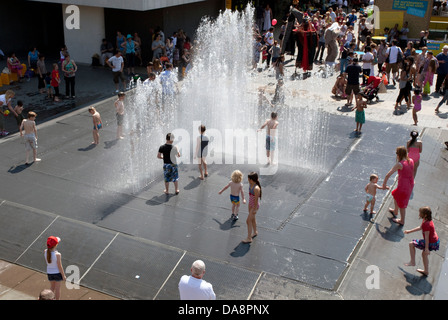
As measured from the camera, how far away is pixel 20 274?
29.0 feet

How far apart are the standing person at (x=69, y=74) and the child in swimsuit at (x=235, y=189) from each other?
9.92 m

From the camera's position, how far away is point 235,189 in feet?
31.4

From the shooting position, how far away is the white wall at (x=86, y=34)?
22.0 m

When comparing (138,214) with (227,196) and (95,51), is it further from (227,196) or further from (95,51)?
(95,51)

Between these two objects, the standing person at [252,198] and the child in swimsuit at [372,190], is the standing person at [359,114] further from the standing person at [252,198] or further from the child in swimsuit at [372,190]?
the standing person at [252,198]

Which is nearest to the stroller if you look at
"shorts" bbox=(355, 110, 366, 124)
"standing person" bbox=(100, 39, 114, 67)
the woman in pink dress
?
"shorts" bbox=(355, 110, 366, 124)

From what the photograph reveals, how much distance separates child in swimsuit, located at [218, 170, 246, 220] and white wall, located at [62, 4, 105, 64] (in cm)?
1464

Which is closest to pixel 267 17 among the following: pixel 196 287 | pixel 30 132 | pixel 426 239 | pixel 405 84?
pixel 405 84

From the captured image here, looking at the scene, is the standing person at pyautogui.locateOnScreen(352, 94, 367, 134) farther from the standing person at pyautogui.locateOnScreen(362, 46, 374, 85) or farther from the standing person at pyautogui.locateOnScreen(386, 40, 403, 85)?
the standing person at pyautogui.locateOnScreen(386, 40, 403, 85)

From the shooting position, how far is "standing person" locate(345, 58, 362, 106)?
16.4 metres

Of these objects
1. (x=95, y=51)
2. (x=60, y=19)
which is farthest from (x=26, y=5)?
(x=95, y=51)

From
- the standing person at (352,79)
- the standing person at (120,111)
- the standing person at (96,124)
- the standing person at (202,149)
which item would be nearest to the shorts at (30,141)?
the standing person at (96,124)

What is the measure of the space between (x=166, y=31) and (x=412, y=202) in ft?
48.3
